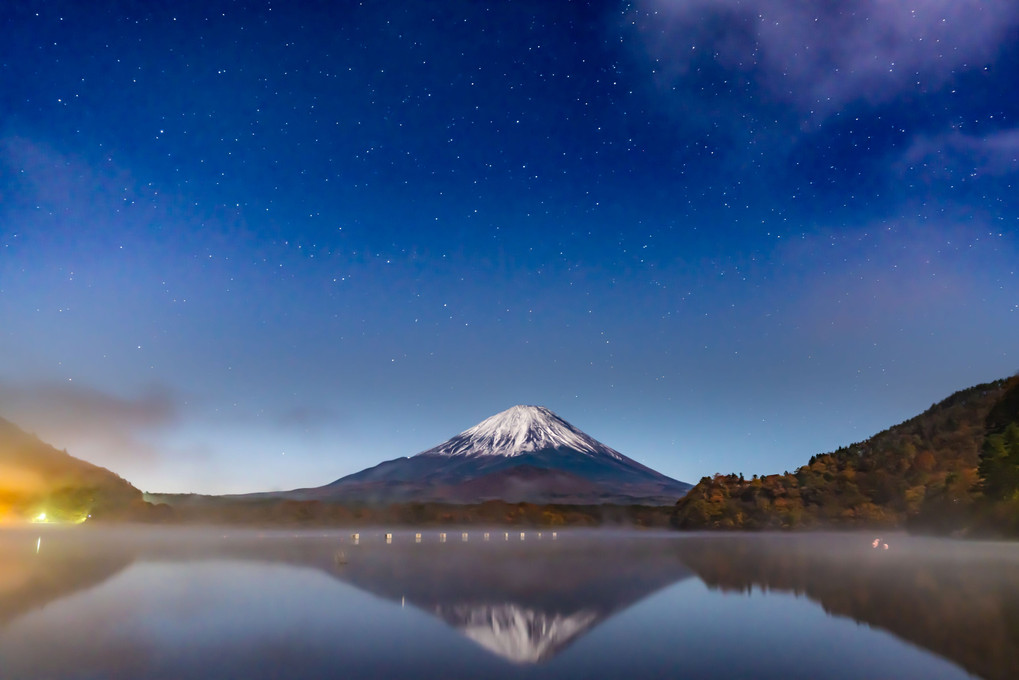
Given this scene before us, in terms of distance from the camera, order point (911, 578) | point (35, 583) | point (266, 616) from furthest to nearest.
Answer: point (911, 578) → point (35, 583) → point (266, 616)

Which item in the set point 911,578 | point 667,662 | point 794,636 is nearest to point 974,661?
point 794,636

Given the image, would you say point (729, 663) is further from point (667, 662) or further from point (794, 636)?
point (794, 636)

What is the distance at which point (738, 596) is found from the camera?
130 ft

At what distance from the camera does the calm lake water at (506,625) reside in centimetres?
2047

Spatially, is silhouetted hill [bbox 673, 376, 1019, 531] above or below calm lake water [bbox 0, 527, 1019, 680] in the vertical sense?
above

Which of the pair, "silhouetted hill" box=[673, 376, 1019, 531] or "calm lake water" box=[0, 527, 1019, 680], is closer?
"calm lake water" box=[0, 527, 1019, 680]

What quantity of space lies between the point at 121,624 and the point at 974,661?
28.1 m

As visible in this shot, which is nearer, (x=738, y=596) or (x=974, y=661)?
(x=974, y=661)

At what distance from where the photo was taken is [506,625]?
27766 mm

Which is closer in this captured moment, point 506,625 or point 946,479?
point 506,625

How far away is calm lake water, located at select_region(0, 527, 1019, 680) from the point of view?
20.5m

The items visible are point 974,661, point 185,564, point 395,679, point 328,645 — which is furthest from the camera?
point 185,564

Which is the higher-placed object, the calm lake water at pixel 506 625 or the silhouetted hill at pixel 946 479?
the silhouetted hill at pixel 946 479

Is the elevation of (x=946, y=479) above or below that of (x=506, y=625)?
above
